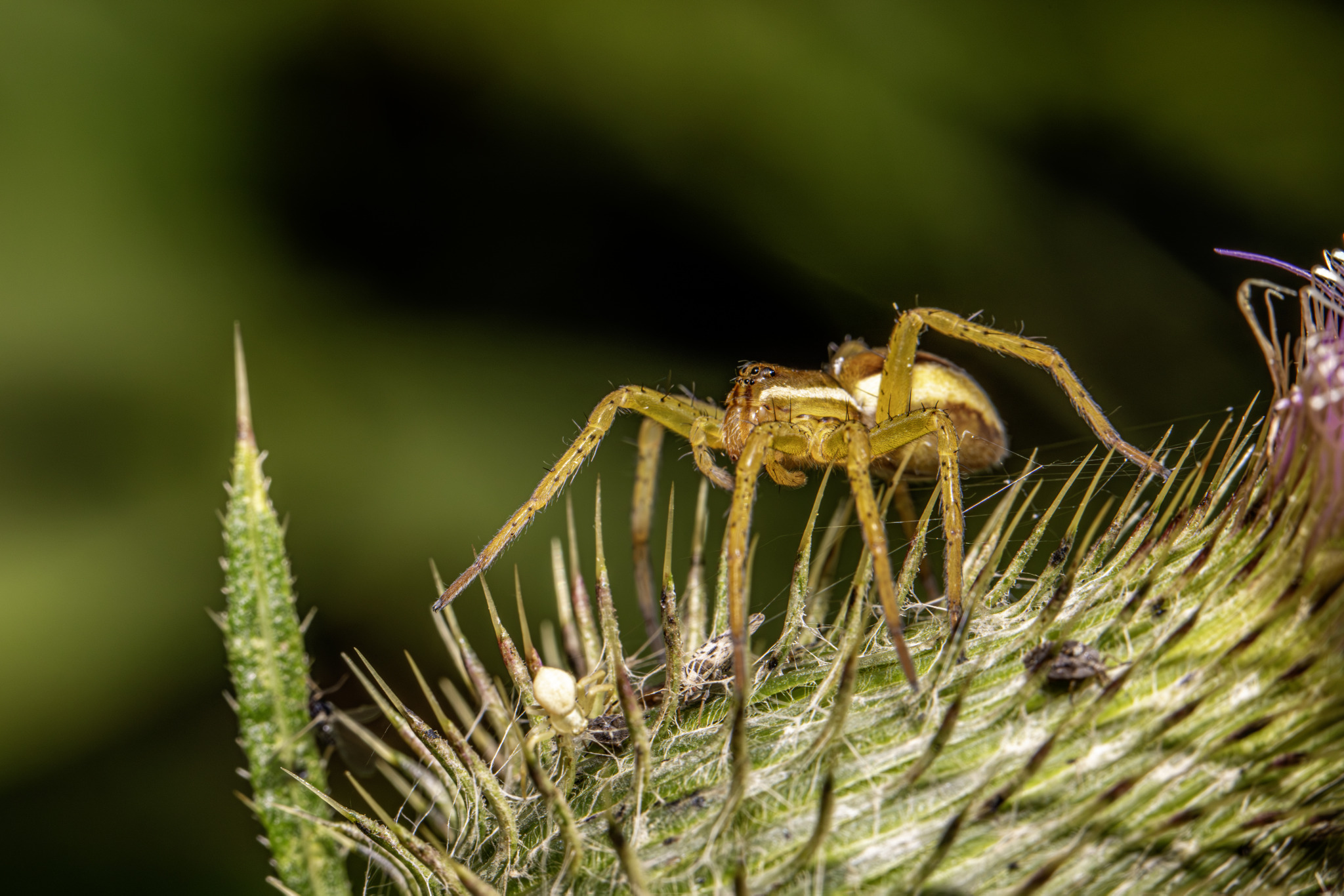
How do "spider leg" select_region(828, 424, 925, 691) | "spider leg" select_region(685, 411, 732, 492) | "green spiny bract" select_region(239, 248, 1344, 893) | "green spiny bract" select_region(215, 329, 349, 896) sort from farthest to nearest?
"spider leg" select_region(685, 411, 732, 492) → "green spiny bract" select_region(215, 329, 349, 896) → "spider leg" select_region(828, 424, 925, 691) → "green spiny bract" select_region(239, 248, 1344, 893)

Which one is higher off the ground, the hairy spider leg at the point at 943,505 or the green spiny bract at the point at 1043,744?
the hairy spider leg at the point at 943,505

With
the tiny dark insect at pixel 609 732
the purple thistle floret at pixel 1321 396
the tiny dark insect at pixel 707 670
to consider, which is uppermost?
the purple thistle floret at pixel 1321 396

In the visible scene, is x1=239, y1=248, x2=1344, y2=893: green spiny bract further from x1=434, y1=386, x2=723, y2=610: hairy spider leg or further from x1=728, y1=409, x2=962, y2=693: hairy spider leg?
x1=434, y1=386, x2=723, y2=610: hairy spider leg

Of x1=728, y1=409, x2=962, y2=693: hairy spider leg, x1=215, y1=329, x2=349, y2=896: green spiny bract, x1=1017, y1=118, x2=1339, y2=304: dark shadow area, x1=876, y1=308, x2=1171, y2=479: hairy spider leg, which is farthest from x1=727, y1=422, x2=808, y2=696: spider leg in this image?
x1=1017, y1=118, x2=1339, y2=304: dark shadow area

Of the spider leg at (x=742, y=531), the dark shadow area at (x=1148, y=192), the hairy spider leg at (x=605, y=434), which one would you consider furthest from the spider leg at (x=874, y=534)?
the dark shadow area at (x=1148, y=192)

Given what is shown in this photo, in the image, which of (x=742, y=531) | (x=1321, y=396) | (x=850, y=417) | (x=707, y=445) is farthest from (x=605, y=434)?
(x=1321, y=396)

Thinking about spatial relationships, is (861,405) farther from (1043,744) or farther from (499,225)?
(499,225)

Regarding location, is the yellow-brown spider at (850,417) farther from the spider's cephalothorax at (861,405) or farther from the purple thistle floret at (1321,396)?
the purple thistle floret at (1321,396)
